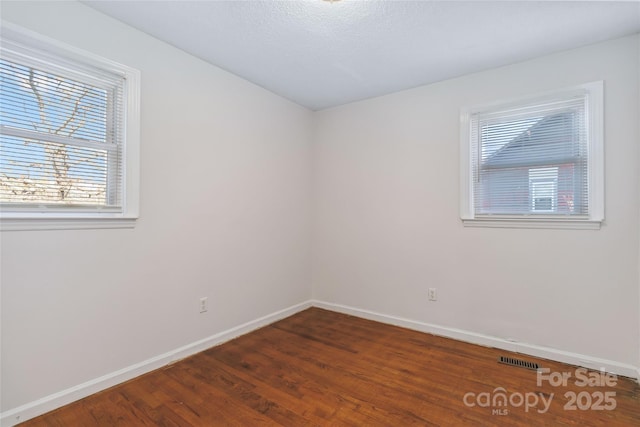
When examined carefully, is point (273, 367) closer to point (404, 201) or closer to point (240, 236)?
point (240, 236)

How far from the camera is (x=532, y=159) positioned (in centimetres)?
257

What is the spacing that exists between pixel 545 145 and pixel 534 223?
66 centimetres

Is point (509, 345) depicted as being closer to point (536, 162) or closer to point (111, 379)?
point (536, 162)

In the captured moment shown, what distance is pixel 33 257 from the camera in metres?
1.76

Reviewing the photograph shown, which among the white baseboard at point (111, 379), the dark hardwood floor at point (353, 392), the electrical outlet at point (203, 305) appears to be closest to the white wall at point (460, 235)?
the dark hardwood floor at point (353, 392)

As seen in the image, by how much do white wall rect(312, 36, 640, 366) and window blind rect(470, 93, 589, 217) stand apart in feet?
0.49

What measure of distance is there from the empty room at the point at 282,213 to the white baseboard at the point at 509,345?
17 mm

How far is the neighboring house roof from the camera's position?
243cm

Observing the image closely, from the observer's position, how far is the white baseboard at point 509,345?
88.8 inches

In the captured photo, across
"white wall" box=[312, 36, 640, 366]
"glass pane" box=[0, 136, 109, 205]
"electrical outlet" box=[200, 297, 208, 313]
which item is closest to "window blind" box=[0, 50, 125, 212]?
"glass pane" box=[0, 136, 109, 205]

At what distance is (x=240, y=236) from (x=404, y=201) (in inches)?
68.1

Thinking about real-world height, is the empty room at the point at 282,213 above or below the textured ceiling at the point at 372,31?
below

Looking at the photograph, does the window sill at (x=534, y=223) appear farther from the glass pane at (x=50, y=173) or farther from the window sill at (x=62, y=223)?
the glass pane at (x=50, y=173)

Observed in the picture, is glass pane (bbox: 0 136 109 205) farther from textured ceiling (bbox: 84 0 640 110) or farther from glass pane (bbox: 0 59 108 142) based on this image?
textured ceiling (bbox: 84 0 640 110)
